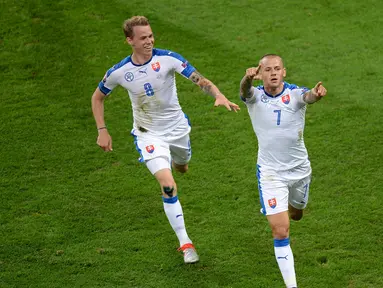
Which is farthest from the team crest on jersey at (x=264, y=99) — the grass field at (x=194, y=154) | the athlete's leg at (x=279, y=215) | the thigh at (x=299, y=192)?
the grass field at (x=194, y=154)

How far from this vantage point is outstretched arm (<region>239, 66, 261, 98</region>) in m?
8.53

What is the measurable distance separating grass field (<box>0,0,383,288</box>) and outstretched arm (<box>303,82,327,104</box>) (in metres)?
1.99

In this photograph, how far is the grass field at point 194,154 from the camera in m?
9.73

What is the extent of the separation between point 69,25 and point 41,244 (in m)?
7.27

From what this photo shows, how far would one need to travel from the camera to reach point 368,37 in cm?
1554

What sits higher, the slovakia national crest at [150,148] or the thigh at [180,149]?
the slovakia national crest at [150,148]

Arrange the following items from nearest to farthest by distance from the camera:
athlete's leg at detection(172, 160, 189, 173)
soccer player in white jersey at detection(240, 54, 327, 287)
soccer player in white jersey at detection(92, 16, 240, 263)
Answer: soccer player in white jersey at detection(240, 54, 327, 287), soccer player in white jersey at detection(92, 16, 240, 263), athlete's leg at detection(172, 160, 189, 173)

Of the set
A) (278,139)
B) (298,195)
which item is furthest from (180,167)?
(278,139)

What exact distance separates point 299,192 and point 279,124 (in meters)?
0.88

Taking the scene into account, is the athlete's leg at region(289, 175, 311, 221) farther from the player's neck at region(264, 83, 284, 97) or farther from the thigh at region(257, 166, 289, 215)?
the player's neck at region(264, 83, 284, 97)

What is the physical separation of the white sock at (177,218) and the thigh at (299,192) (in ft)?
4.21

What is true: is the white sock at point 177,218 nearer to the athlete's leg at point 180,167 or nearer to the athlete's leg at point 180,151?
the athlete's leg at point 180,151

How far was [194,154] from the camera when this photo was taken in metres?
12.5

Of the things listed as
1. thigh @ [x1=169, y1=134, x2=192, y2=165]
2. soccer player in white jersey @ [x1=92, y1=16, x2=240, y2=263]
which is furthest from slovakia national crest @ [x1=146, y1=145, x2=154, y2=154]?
thigh @ [x1=169, y1=134, x2=192, y2=165]
